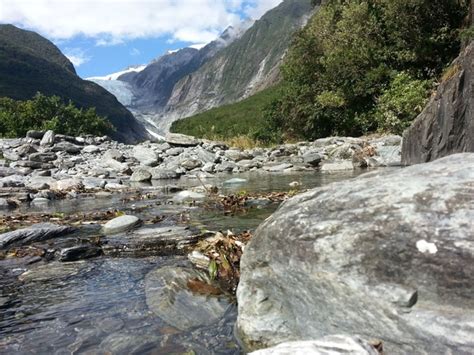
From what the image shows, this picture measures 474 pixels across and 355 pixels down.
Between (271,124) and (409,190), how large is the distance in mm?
33290

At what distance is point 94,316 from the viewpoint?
3797 millimetres

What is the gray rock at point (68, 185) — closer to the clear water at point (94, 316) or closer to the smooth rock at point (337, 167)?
the smooth rock at point (337, 167)

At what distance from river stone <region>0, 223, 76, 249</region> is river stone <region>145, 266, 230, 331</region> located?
118 inches

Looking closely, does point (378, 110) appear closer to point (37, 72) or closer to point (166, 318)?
point (166, 318)

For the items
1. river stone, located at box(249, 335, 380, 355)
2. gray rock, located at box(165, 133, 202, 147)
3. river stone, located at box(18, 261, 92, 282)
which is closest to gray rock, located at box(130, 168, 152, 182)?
gray rock, located at box(165, 133, 202, 147)

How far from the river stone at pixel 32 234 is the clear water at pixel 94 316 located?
0.83m

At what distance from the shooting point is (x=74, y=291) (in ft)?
14.7

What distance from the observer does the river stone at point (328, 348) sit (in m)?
2.12

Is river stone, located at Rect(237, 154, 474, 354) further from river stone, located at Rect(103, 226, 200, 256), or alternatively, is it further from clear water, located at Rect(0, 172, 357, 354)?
river stone, located at Rect(103, 226, 200, 256)

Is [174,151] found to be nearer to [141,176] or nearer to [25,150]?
[25,150]

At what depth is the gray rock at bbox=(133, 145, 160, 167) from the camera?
24212 mm

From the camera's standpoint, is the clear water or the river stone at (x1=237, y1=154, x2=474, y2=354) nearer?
the river stone at (x1=237, y1=154, x2=474, y2=354)

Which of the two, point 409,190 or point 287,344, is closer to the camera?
point 287,344

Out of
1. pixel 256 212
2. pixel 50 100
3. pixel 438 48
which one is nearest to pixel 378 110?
pixel 438 48
